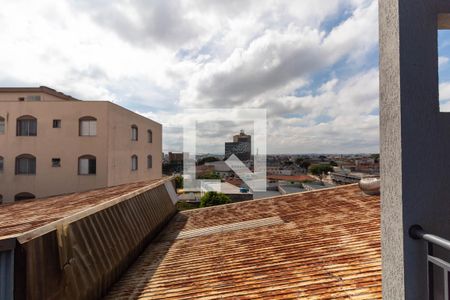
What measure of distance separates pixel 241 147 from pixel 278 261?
1487 cm

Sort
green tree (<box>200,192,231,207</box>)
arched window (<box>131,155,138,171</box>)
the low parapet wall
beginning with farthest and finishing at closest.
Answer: arched window (<box>131,155,138,171</box>) < green tree (<box>200,192,231,207</box>) < the low parapet wall

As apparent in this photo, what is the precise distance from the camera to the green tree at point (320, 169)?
42625 mm

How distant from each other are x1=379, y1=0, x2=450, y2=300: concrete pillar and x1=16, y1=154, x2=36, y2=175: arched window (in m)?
22.3

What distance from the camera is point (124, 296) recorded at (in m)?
3.24

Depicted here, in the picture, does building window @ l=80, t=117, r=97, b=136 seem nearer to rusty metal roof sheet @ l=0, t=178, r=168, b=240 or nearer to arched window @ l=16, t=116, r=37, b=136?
arched window @ l=16, t=116, r=37, b=136

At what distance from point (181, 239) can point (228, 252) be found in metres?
1.83

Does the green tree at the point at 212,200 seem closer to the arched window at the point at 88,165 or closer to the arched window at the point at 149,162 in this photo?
the arched window at the point at 149,162

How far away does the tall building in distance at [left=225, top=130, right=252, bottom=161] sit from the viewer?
17.5 m

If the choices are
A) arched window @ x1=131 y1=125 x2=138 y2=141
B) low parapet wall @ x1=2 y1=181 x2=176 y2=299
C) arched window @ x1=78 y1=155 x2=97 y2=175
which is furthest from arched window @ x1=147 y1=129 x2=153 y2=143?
low parapet wall @ x1=2 y1=181 x2=176 y2=299

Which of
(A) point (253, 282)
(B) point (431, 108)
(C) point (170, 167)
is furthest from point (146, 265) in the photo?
(C) point (170, 167)

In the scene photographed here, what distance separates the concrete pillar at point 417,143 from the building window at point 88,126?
1911 centimetres

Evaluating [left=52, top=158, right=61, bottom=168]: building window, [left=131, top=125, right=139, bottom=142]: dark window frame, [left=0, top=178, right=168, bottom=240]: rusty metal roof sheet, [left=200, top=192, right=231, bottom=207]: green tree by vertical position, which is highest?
[left=131, top=125, right=139, bottom=142]: dark window frame

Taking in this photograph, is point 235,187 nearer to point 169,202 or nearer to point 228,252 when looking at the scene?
point 169,202

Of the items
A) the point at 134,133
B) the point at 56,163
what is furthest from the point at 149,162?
the point at 56,163
